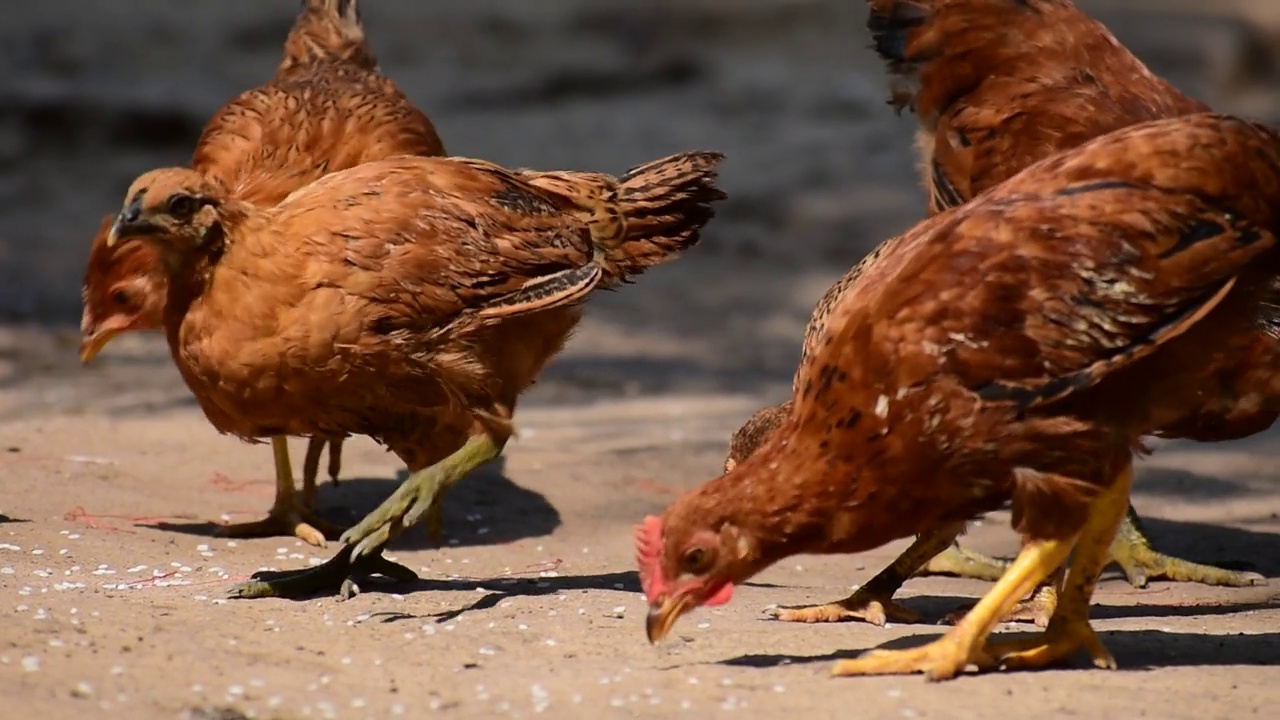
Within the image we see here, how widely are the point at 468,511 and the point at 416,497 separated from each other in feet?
5.64

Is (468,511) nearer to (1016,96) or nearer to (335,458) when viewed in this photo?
(335,458)

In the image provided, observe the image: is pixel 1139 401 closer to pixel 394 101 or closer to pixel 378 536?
pixel 378 536

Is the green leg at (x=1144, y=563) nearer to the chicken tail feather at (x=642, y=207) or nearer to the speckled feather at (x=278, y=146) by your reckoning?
the chicken tail feather at (x=642, y=207)

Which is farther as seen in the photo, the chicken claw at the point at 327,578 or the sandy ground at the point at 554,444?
the chicken claw at the point at 327,578

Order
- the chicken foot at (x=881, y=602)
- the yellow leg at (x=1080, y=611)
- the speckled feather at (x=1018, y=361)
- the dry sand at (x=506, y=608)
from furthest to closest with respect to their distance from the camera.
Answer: the chicken foot at (x=881, y=602), the yellow leg at (x=1080, y=611), the speckled feather at (x=1018, y=361), the dry sand at (x=506, y=608)

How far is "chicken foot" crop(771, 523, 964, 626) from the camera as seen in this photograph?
5.55 metres

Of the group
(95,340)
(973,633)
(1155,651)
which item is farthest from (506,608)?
(95,340)

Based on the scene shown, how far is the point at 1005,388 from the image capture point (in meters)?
4.50

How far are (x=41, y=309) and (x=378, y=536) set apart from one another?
658cm

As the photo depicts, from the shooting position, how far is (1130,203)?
4.74m

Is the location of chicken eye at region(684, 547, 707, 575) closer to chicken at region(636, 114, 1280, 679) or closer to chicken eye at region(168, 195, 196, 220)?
chicken at region(636, 114, 1280, 679)

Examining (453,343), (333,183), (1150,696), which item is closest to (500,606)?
(453,343)

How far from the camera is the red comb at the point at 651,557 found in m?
4.57

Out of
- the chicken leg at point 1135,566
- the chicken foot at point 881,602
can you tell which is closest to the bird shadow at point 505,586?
the chicken foot at point 881,602
